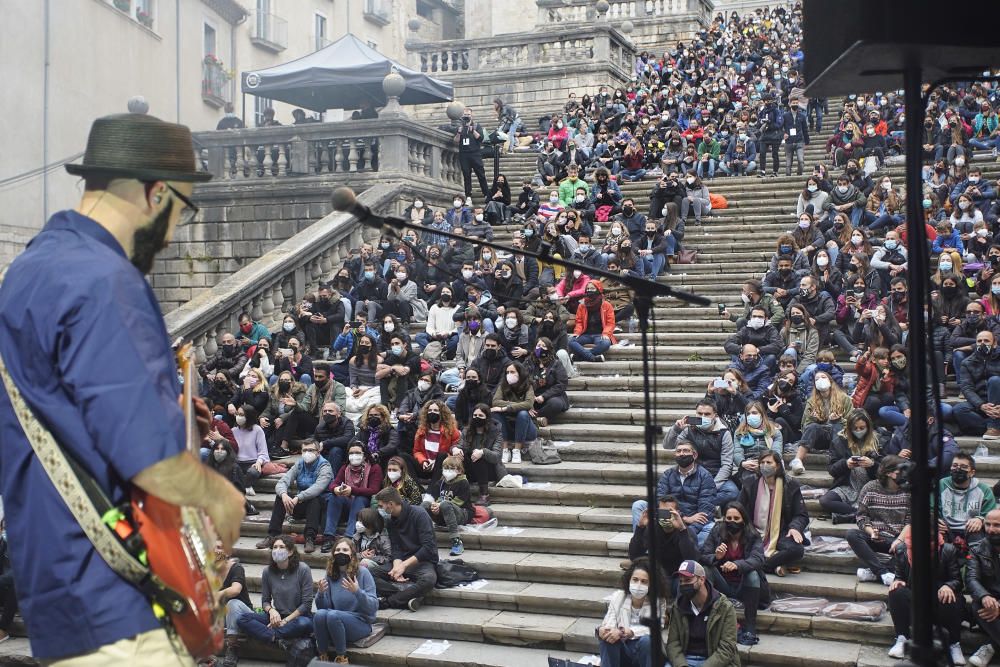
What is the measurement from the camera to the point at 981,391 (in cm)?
1209

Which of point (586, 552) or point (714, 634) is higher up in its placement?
point (586, 552)

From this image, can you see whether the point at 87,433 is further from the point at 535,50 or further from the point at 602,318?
the point at 535,50

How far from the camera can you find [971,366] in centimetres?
1216

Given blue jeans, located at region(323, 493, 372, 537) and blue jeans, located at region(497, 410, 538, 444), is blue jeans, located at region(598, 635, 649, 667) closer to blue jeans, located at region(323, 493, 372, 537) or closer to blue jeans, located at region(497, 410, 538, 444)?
blue jeans, located at region(323, 493, 372, 537)

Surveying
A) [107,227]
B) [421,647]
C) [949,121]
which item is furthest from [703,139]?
[107,227]

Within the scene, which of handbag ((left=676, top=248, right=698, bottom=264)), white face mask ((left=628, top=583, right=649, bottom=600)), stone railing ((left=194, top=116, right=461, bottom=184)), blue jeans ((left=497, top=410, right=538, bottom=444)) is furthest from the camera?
stone railing ((left=194, top=116, right=461, bottom=184))

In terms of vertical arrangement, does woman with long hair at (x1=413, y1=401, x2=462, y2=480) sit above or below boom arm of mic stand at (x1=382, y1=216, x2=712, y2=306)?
below

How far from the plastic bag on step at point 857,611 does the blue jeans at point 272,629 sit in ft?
14.4

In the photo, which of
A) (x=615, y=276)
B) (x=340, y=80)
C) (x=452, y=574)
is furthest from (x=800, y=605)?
(x=340, y=80)

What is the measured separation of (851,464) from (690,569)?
→ 2.81 metres

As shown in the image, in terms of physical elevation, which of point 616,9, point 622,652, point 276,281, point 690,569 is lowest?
point 622,652

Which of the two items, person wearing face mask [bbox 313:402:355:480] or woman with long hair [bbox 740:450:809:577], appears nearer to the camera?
woman with long hair [bbox 740:450:809:577]

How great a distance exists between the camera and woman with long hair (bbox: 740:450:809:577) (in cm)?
1006

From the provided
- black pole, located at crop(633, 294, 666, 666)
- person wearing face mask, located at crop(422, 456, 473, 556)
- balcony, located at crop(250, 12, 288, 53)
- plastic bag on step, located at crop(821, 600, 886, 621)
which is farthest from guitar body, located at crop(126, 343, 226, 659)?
balcony, located at crop(250, 12, 288, 53)
